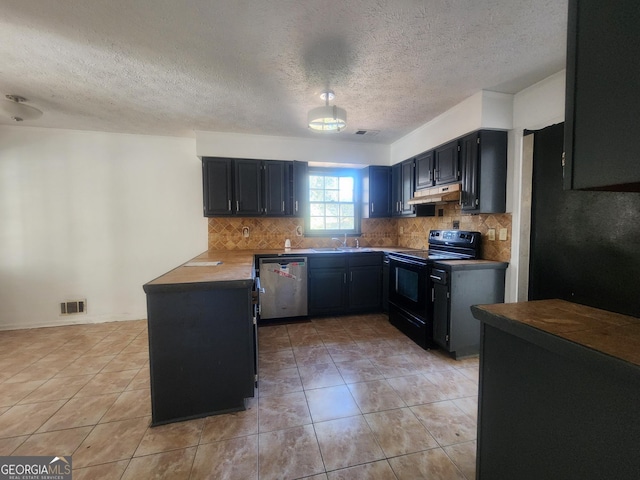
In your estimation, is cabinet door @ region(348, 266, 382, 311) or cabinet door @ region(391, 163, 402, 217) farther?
cabinet door @ region(391, 163, 402, 217)

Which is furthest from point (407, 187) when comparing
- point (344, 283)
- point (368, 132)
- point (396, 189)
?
point (344, 283)

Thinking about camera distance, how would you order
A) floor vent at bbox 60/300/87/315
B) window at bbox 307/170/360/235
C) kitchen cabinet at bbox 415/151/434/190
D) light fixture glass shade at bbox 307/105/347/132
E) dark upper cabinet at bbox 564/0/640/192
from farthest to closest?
1. window at bbox 307/170/360/235
2. floor vent at bbox 60/300/87/315
3. kitchen cabinet at bbox 415/151/434/190
4. light fixture glass shade at bbox 307/105/347/132
5. dark upper cabinet at bbox 564/0/640/192

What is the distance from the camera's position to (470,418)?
5.76 feet

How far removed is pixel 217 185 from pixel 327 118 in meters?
2.02

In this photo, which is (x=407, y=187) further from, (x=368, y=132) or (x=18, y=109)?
(x=18, y=109)

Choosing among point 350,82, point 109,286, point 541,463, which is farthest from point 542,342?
point 109,286

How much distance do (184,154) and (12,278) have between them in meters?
2.64

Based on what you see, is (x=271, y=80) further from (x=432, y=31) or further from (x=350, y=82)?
(x=432, y=31)

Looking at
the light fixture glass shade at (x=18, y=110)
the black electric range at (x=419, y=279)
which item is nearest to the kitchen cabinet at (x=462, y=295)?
the black electric range at (x=419, y=279)

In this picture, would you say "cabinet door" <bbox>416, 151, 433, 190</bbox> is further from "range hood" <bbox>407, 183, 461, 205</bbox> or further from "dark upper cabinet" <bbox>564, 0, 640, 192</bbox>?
"dark upper cabinet" <bbox>564, 0, 640, 192</bbox>

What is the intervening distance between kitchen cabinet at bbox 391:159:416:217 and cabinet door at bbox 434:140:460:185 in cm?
50

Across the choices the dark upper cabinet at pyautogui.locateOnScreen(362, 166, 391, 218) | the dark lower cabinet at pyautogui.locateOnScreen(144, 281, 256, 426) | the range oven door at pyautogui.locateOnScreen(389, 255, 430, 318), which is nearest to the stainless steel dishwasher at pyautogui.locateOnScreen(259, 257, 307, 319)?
the range oven door at pyautogui.locateOnScreen(389, 255, 430, 318)

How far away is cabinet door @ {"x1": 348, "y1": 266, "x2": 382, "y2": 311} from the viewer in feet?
12.1

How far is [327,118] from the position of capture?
7.10 feet
